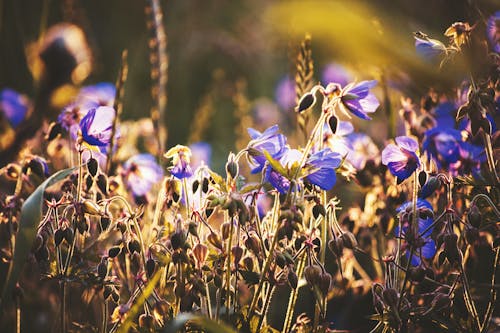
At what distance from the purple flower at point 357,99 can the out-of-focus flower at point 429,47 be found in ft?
0.37

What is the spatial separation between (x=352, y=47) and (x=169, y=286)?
0.92 m

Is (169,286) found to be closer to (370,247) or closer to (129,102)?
(370,247)

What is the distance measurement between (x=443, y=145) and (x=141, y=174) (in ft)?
2.23

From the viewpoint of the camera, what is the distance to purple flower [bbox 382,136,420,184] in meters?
1.09

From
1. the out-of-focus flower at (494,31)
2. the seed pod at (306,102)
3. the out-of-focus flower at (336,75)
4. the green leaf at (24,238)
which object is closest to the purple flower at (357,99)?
the seed pod at (306,102)

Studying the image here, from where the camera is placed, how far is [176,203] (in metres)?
1.09

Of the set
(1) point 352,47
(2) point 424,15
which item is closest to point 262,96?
(2) point 424,15

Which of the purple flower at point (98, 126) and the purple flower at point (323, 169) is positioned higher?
the purple flower at point (98, 126)

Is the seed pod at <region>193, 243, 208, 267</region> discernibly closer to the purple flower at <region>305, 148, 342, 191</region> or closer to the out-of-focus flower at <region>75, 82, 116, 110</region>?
the purple flower at <region>305, 148, 342, 191</region>

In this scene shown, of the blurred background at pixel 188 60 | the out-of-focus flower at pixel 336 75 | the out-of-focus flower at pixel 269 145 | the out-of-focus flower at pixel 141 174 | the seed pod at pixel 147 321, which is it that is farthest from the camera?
the out-of-focus flower at pixel 336 75

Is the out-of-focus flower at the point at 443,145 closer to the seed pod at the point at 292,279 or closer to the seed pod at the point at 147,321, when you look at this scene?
the seed pod at the point at 292,279

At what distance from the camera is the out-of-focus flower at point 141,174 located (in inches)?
55.6

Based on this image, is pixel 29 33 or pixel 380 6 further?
pixel 29 33

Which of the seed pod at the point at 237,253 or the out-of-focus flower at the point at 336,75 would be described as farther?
the out-of-focus flower at the point at 336,75
